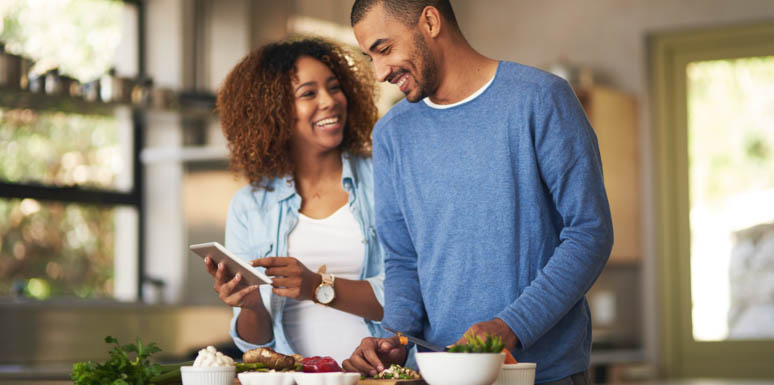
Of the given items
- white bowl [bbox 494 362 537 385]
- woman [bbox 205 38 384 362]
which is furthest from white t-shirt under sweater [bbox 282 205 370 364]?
white bowl [bbox 494 362 537 385]

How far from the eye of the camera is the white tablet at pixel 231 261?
1671 mm

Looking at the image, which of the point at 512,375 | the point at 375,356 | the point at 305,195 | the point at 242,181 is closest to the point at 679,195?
the point at 242,181

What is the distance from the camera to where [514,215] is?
1.65 meters

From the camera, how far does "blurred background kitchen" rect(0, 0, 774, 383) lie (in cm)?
453

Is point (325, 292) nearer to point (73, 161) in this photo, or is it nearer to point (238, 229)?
point (238, 229)

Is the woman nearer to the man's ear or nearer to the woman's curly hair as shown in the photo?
the woman's curly hair

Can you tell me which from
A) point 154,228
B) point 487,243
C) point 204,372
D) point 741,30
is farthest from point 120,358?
point 741,30

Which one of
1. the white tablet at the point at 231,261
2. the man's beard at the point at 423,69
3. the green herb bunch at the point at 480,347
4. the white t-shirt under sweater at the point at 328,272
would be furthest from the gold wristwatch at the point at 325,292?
the green herb bunch at the point at 480,347

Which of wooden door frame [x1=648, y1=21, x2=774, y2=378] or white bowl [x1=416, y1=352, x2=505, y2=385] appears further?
wooden door frame [x1=648, y1=21, x2=774, y2=378]

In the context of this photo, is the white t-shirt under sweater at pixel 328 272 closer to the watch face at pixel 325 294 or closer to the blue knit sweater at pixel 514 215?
the watch face at pixel 325 294

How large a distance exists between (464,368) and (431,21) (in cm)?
71

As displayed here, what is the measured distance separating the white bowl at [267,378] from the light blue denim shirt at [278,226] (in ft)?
2.18

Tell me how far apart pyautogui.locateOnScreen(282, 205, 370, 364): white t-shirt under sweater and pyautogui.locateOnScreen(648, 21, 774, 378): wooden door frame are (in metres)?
3.78

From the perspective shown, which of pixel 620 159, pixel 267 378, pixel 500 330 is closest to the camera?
pixel 267 378
